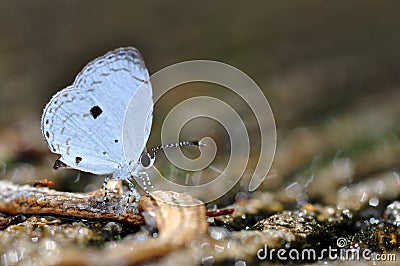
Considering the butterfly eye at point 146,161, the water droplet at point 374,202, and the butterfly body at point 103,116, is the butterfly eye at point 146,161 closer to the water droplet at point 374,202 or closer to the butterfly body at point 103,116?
the butterfly body at point 103,116

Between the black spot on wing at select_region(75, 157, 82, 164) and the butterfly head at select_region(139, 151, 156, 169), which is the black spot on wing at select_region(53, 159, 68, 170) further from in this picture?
the butterfly head at select_region(139, 151, 156, 169)

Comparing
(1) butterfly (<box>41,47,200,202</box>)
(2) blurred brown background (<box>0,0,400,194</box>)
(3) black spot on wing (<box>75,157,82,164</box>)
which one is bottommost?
(3) black spot on wing (<box>75,157,82,164</box>)

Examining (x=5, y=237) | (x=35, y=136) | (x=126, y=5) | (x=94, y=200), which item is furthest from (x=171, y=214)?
(x=126, y=5)

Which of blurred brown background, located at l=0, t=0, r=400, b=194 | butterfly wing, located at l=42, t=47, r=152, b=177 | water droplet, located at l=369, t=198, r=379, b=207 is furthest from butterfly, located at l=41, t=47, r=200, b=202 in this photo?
water droplet, located at l=369, t=198, r=379, b=207

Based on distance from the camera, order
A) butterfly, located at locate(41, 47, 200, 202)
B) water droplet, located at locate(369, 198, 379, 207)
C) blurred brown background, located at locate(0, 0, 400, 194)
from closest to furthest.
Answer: butterfly, located at locate(41, 47, 200, 202)
water droplet, located at locate(369, 198, 379, 207)
blurred brown background, located at locate(0, 0, 400, 194)

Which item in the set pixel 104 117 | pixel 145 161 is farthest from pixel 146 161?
pixel 104 117

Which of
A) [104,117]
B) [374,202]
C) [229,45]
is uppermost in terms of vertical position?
[229,45]

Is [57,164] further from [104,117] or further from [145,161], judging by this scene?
[145,161]

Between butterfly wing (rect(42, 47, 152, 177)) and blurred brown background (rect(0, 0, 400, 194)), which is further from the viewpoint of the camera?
blurred brown background (rect(0, 0, 400, 194))
